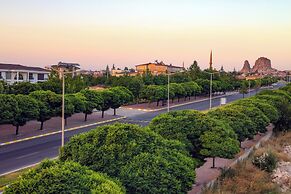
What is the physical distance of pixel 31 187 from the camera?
9664 mm

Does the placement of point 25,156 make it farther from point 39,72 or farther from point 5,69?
point 39,72

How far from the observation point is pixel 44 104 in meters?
35.5

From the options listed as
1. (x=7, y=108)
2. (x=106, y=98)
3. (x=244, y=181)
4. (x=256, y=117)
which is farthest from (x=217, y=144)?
(x=106, y=98)

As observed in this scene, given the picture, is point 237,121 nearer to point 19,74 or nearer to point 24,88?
point 24,88

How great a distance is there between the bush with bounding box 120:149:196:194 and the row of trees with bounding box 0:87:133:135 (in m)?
20.8

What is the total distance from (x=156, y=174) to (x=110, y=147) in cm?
181

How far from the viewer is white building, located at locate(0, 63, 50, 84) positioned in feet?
243

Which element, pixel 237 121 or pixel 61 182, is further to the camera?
A: pixel 237 121

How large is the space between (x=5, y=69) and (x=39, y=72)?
9.95 m

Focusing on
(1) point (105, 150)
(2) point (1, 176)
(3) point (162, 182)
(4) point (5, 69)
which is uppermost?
(4) point (5, 69)

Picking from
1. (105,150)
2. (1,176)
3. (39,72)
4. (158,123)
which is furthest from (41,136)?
(39,72)

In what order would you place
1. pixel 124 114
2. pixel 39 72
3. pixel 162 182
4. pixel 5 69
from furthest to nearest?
pixel 39 72 < pixel 5 69 < pixel 124 114 < pixel 162 182

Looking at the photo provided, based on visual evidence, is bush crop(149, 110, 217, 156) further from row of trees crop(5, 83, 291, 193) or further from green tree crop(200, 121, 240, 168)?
row of trees crop(5, 83, 291, 193)

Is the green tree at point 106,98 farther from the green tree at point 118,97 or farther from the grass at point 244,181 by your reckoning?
the grass at point 244,181
